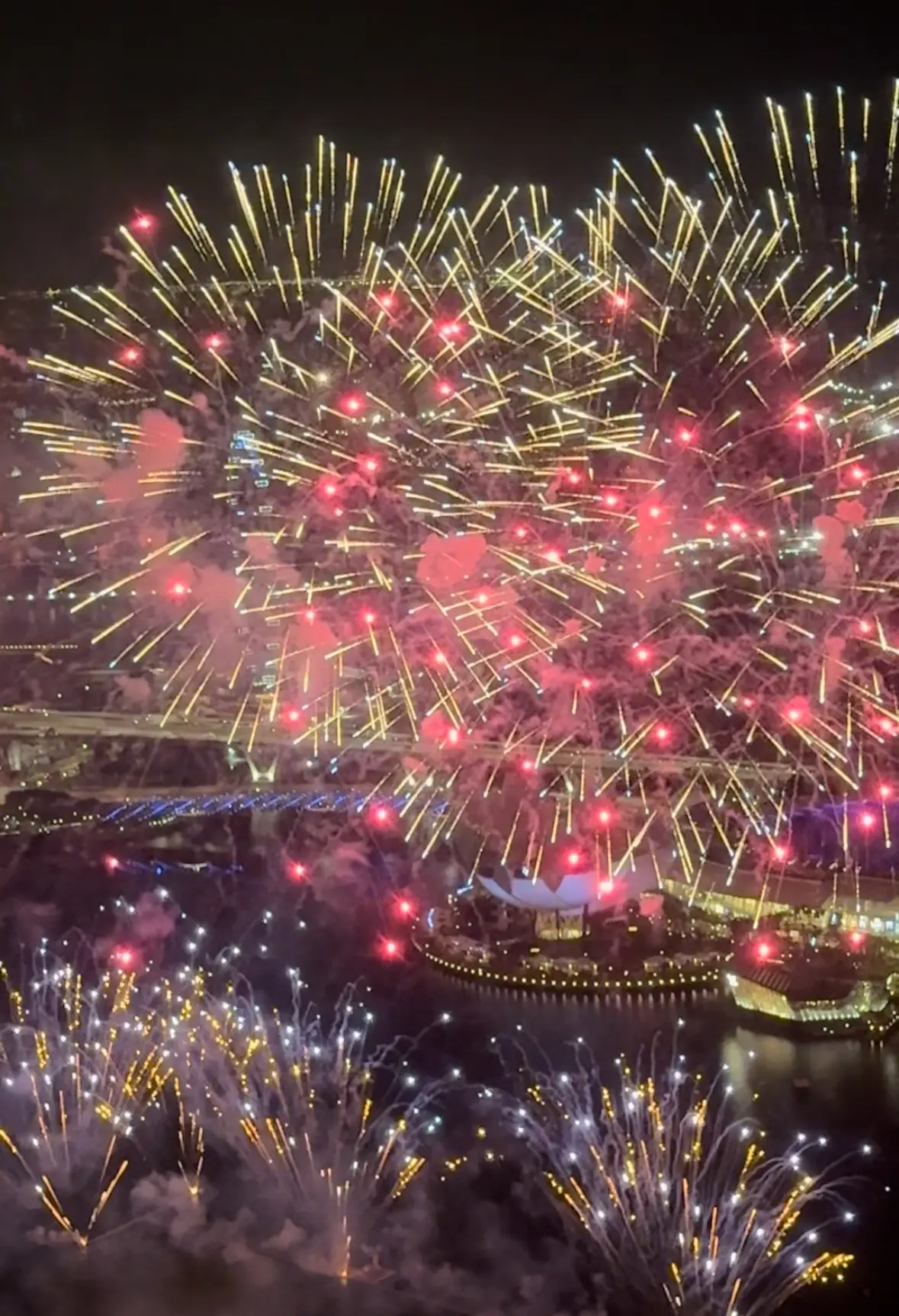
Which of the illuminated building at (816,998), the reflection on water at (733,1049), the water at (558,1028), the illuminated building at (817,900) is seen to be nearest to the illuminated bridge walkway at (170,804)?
the water at (558,1028)

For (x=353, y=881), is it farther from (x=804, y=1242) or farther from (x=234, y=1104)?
(x=804, y=1242)

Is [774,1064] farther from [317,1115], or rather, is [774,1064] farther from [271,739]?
[271,739]

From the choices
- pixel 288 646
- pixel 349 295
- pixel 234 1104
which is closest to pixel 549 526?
pixel 349 295

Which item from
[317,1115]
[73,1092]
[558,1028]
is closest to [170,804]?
[73,1092]

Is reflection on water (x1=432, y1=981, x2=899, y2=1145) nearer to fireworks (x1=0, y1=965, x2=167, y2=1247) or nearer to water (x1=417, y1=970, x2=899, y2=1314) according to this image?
water (x1=417, y1=970, x2=899, y2=1314)

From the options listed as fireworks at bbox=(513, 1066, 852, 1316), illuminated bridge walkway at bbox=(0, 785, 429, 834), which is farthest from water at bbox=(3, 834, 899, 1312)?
illuminated bridge walkway at bbox=(0, 785, 429, 834)

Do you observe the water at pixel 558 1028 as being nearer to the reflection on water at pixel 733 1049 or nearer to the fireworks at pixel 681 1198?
the reflection on water at pixel 733 1049
